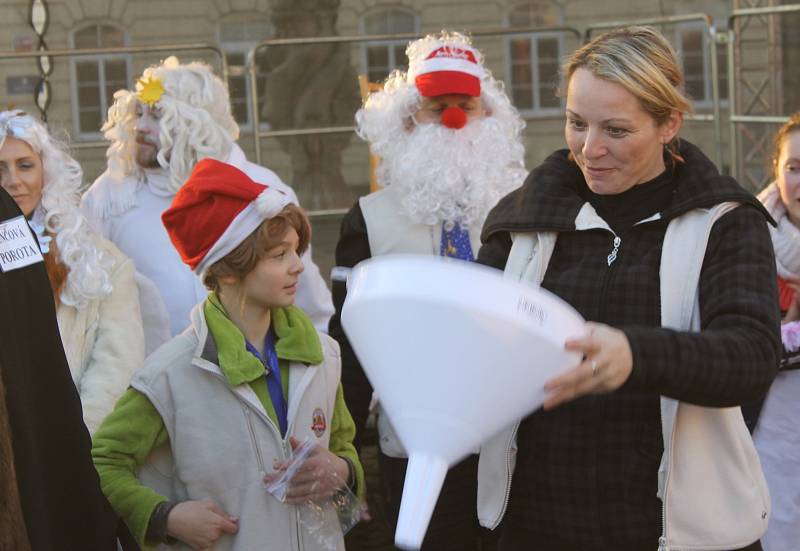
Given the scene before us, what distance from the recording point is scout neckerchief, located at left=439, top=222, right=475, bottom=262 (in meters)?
4.10

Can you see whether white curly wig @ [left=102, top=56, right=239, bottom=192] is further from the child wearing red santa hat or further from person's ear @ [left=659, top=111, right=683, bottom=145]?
person's ear @ [left=659, top=111, right=683, bottom=145]

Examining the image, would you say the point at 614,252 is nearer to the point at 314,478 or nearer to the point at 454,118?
the point at 314,478

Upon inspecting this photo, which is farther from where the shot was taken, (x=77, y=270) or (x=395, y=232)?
(x=395, y=232)

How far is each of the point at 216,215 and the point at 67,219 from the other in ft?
3.15

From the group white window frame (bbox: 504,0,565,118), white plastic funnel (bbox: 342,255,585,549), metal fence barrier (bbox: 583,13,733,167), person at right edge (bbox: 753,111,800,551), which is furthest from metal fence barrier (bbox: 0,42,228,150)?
white plastic funnel (bbox: 342,255,585,549)

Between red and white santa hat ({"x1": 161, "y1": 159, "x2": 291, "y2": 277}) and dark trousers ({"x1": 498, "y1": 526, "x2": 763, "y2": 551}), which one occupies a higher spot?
red and white santa hat ({"x1": 161, "y1": 159, "x2": 291, "y2": 277})

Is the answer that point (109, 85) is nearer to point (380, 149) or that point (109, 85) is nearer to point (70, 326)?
point (380, 149)

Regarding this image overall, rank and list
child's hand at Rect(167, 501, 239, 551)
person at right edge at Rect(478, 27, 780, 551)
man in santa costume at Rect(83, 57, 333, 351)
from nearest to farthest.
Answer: person at right edge at Rect(478, 27, 780, 551)
child's hand at Rect(167, 501, 239, 551)
man in santa costume at Rect(83, 57, 333, 351)

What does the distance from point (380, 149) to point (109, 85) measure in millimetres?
6051

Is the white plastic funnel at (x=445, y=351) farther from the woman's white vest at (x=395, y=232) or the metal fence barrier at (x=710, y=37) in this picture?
the metal fence barrier at (x=710, y=37)

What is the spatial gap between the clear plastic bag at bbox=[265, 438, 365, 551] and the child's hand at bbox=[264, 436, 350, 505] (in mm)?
12

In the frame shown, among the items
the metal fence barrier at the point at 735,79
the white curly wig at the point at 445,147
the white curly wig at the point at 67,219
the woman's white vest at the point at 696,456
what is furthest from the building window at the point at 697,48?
the woman's white vest at the point at 696,456

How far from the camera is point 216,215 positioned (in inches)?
117

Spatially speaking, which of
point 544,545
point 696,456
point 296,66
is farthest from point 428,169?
point 296,66
